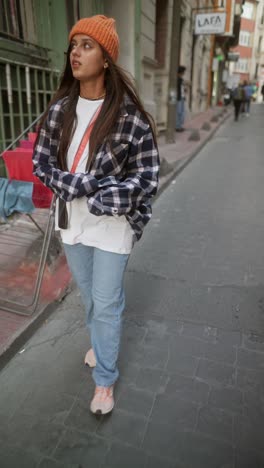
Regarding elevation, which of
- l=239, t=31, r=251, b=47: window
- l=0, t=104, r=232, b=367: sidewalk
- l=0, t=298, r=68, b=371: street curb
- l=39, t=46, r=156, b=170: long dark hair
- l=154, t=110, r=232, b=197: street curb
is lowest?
l=0, t=298, r=68, b=371: street curb

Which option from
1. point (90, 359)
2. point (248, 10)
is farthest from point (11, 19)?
point (248, 10)

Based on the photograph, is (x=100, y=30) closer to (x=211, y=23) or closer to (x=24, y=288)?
(x=24, y=288)

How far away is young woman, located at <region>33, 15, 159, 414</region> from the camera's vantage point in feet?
5.45

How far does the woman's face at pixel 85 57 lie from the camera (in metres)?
1.65

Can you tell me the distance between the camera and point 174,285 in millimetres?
3512

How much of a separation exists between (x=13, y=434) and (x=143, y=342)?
1.06 m

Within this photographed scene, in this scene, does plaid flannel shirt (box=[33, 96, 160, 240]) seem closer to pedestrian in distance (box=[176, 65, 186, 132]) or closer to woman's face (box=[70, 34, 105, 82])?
woman's face (box=[70, 34, 105, 82])

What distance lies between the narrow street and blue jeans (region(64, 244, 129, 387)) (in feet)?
0.93

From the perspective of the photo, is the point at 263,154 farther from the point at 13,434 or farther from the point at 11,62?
the point at 13,434

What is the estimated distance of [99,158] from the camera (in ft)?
5.55

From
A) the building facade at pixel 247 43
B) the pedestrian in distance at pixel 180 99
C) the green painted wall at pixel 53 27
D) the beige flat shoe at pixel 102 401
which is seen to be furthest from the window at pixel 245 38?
the beige flat shoe at pixel 102 401

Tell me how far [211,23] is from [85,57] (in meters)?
14.0

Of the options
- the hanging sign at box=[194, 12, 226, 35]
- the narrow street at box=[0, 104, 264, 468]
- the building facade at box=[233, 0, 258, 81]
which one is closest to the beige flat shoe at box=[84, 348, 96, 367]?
the narrow street at box=[0, 104, 264, 468]

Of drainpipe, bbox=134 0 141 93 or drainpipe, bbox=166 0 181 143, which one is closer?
drainpipe, bbox=134 0 141 93
